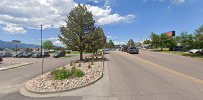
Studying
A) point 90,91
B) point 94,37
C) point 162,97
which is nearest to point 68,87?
point 90,91

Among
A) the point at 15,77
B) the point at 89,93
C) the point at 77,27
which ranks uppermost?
the point at 77,27

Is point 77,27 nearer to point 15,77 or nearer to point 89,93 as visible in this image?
point 15,77

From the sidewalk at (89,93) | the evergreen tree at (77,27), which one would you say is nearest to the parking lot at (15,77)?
the sidewalk at (89,93)

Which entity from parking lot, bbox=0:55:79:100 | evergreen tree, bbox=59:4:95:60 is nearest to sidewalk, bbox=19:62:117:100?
parking lot, bbox=0:55:79:100

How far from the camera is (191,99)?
31.0 ft

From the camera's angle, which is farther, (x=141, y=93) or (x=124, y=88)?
(x=124, y=88)

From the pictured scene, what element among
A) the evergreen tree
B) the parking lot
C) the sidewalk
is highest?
the evergreen tree

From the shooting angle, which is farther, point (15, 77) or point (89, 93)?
point (15, 77)

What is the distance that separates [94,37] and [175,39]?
57451 mm

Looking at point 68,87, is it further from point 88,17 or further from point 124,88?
point 88,17

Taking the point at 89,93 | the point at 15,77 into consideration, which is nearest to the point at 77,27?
the point at 15,77

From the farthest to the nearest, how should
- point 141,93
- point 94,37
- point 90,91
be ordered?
point 94,37 < point 90,91 < point 141,93

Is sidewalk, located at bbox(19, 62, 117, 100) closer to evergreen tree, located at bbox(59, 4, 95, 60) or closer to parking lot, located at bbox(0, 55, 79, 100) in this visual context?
parking lot, located at bbox(0, 55, 79, 100)

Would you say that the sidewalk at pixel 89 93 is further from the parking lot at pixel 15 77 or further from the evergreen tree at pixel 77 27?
the evergreen tree at pixel 77 27
